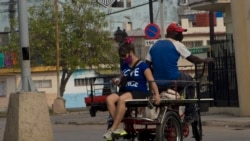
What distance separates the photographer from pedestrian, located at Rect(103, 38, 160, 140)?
34.1 ft

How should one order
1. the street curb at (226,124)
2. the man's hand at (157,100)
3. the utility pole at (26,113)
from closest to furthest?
the man's hand at (157,100) < the utility pole at (26,113) < the street curb at (226,124)

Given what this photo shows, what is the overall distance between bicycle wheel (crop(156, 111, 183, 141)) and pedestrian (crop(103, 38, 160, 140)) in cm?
37

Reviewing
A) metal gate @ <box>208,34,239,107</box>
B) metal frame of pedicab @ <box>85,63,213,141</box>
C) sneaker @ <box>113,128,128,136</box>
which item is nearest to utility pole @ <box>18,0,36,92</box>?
metal frame of pedicab @ <box>85,63,213,141</box>

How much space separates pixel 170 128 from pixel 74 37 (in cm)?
3628

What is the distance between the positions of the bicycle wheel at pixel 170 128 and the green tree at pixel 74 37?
3554cm

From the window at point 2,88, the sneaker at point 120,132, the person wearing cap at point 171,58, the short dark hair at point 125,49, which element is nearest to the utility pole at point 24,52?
the short dark hair at point 125,49

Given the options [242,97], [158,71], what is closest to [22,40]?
[158,71]

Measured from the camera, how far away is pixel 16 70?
52.9 metres

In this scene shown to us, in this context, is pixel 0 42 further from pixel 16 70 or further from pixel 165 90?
pixel 165 90

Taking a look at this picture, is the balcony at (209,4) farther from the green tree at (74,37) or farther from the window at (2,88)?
the window at (2,88)

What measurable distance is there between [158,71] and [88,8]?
36.2 m

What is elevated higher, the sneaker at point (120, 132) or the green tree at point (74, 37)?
the green tree at point (74, 37)

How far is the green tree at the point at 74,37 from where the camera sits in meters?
46.5

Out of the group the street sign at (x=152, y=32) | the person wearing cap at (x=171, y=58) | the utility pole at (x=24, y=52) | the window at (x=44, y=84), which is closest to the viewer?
the person wearing cap at (x=171, y=58)
